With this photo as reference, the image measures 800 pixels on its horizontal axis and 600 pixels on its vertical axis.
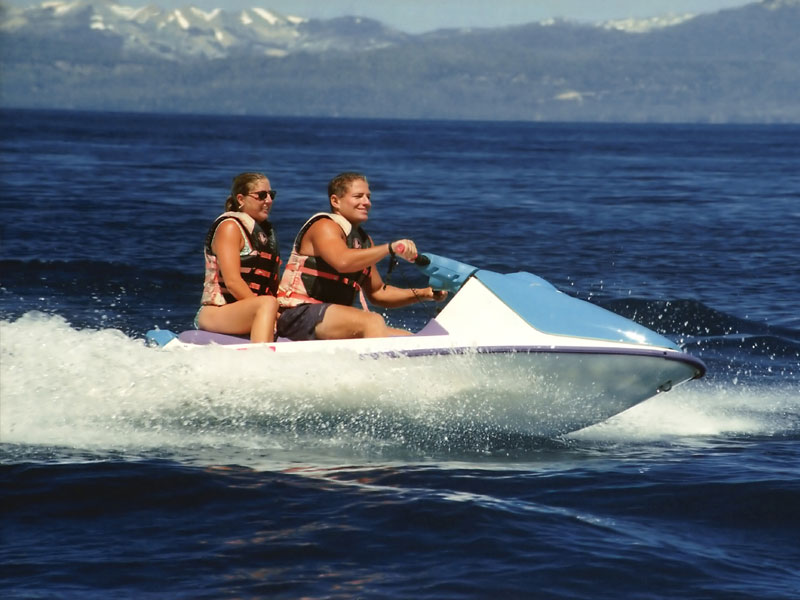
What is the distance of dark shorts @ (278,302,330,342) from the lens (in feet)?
22.6

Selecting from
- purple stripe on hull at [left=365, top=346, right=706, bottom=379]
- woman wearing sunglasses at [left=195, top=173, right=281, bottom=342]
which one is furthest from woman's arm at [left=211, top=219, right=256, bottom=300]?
purple stripe on hull at [left=365, top=346, right=706, bottom=379]

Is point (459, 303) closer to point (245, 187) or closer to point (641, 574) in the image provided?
point (245, 187)

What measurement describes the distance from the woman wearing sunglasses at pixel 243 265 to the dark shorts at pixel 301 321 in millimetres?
139

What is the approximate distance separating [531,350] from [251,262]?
1.76 metres

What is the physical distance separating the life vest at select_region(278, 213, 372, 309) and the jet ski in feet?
0.98

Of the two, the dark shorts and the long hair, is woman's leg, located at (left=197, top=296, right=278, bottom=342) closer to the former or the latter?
the dark shorts

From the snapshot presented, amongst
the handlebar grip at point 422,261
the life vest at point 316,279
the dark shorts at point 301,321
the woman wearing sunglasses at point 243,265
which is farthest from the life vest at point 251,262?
the handlebar grip at point 422,261

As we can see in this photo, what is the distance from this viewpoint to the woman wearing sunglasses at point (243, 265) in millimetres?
6820

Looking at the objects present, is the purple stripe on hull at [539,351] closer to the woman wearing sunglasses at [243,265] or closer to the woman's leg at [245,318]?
the woman's leg at [245,318]

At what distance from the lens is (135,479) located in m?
6.24

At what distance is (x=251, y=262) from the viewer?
7.00 m

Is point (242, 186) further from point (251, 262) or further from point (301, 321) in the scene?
point (301, 321)

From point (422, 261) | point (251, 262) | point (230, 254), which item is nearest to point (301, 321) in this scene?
point (251, 262)

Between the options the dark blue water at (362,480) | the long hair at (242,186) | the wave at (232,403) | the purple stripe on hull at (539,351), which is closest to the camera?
the dark blue water at (362,480)
